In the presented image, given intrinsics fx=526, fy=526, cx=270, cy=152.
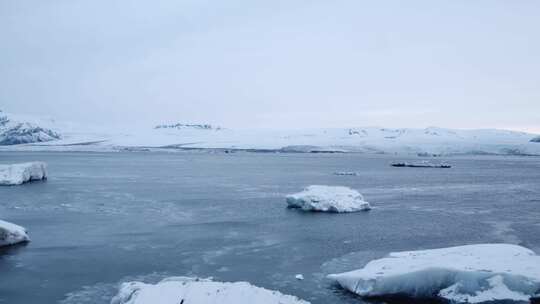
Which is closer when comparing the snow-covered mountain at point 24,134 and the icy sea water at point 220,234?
the icy sea water at point 220,234

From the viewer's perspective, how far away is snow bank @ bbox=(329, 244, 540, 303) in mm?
8805

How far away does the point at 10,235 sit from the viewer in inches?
511

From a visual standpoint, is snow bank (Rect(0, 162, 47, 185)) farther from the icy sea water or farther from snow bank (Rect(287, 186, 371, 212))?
snow bank (Rect(287, 186, 371, 212))

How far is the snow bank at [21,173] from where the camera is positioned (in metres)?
28.3

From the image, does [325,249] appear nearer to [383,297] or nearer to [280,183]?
[383,297]

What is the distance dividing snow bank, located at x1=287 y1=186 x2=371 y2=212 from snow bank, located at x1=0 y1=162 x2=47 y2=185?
16.9m

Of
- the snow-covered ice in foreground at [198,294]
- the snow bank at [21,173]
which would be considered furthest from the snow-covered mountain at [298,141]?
the snow-covered ice in foreground at [198,294]

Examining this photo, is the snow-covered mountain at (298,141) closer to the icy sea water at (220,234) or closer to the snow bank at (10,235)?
the icy sea water at (220,234)

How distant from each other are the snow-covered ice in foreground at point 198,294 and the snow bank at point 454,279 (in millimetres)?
2033

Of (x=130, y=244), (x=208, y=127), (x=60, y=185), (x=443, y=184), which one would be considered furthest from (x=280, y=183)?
(x=208, y=127)

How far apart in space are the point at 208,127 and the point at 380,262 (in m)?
142

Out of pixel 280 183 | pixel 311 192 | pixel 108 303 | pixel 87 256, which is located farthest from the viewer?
pixel 280 183

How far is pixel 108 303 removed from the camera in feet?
29.0

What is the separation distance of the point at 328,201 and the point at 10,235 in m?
10.3
